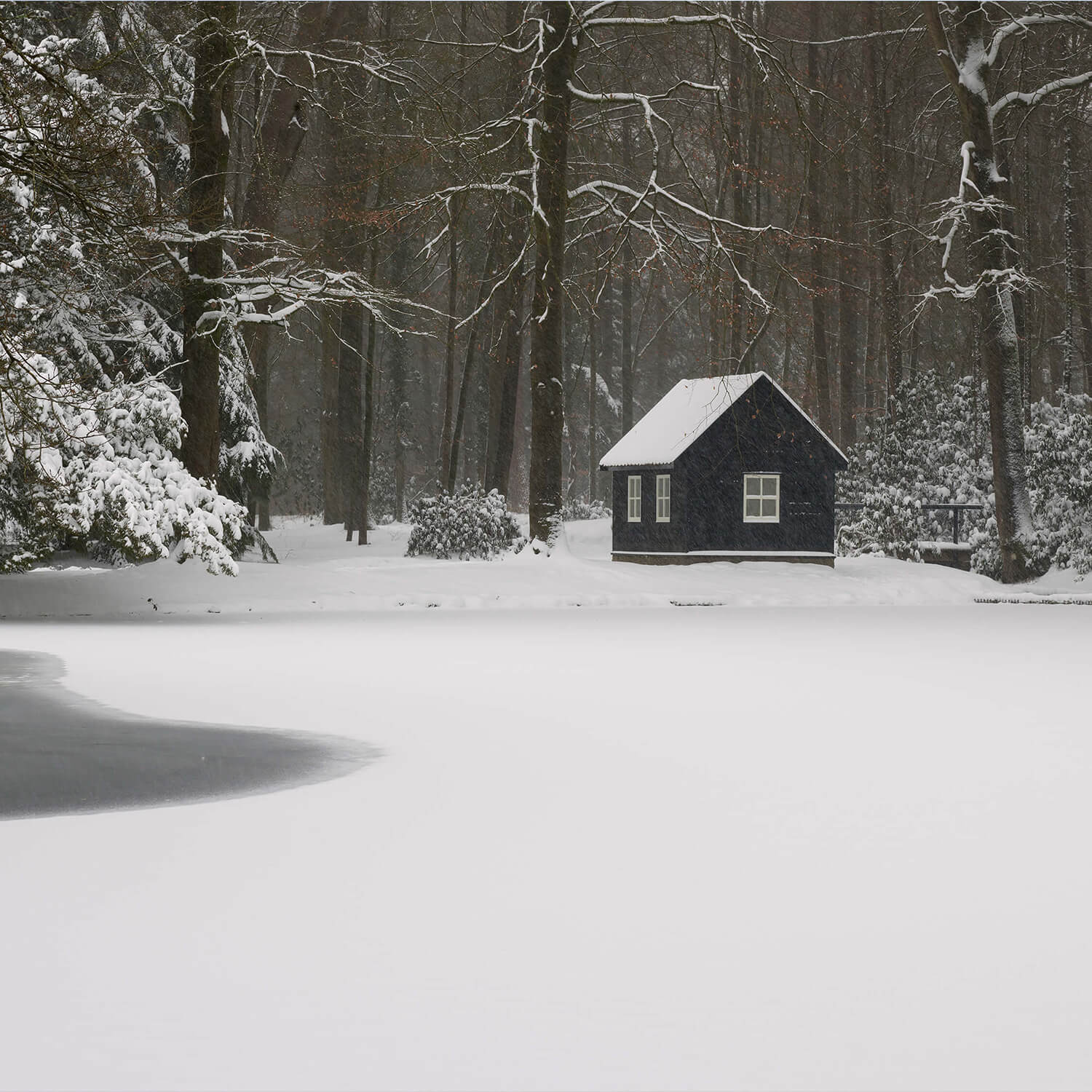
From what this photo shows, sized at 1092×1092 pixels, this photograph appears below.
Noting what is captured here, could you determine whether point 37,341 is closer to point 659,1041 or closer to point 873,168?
point 659,1041

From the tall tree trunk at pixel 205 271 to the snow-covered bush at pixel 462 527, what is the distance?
29.4 feet

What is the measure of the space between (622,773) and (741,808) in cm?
125

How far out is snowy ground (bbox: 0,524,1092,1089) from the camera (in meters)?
4.61

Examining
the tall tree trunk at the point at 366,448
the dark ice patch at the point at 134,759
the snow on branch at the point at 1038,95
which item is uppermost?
the snow on branch at the point at 1038,95

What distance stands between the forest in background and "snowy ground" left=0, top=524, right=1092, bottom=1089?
534 centimetres

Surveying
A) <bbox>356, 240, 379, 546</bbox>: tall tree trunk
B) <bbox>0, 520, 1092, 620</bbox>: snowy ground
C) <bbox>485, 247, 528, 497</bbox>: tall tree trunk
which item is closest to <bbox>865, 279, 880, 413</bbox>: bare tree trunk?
<bbox>485, 247, 528, 497</bbox>: tall tree trunk

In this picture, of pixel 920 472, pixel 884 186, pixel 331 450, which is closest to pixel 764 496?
pixel 920 472

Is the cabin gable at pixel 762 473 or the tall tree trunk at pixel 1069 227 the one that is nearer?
the cabin gable at pixel 762 473

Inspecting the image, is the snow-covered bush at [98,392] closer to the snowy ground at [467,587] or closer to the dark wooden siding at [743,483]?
the snowy ground at [467,587]

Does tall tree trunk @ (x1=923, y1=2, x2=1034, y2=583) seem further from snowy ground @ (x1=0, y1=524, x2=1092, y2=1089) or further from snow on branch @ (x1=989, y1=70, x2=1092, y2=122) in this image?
snowy ground @ (x1=0, y1=524, x2=1092, y2=1089)

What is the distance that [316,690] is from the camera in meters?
13.9

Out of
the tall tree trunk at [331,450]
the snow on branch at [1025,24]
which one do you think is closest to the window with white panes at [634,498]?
the snow on branch at [1025,24]

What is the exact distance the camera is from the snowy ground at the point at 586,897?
4613 millimetres

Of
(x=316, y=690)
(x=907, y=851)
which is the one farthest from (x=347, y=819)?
(x=316, y=690)
